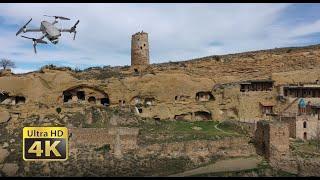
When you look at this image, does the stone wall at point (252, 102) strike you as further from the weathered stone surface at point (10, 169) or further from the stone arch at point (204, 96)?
the weathered stone surface at point (10, 169)

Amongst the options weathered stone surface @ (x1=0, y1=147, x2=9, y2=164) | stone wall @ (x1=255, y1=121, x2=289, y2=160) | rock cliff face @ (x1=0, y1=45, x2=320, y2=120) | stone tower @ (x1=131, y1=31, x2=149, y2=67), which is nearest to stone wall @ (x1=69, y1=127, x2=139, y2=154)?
weathered stone surface @ (x1=0, y1=147, x2=9, y2=164)

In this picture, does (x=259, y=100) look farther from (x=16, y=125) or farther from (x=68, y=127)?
(x=16, y=125)

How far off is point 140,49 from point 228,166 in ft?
54.6

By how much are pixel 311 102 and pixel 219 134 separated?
8.38 m

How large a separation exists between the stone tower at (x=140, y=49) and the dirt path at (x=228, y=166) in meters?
15.1

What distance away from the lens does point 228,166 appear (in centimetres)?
3066

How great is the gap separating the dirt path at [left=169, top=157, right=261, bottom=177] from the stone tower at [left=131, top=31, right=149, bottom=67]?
15.1 metres

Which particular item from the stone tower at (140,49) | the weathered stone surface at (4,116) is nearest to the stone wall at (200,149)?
the weathered stone surface at (4,116)

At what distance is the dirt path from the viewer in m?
30.0

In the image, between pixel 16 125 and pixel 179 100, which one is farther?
pixel 179 100

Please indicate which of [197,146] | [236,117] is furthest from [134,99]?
[197,146]

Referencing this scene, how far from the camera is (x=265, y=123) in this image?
106 feet

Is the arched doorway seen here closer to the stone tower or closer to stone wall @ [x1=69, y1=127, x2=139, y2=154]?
the stone tower

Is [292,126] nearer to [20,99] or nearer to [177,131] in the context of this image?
[177,131]
